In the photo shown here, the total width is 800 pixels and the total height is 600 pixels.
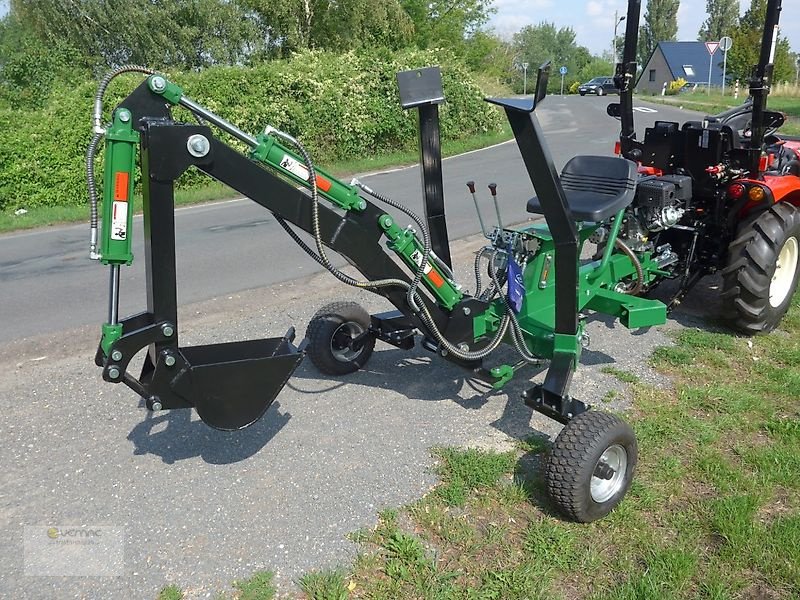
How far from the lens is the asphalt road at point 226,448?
2885 mm

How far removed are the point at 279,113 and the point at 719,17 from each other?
78.4m

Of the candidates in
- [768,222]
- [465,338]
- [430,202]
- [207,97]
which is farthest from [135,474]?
[207,97]

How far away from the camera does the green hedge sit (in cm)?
1216

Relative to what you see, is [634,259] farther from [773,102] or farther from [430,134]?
[773,102]

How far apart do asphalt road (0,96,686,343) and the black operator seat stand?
3.65 meters

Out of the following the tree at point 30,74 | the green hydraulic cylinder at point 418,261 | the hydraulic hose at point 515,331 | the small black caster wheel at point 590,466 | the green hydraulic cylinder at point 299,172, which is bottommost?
the small black caster wheel at point 590,466

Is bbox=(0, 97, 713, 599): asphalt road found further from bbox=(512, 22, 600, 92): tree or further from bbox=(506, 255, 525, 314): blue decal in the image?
bbox=(512, 22, 600, 92): tree

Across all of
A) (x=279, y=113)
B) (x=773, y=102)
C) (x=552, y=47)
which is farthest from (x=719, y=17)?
(x=279, y=113)

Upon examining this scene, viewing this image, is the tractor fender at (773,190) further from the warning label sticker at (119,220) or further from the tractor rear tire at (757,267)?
the warning label sticker at (119,220)

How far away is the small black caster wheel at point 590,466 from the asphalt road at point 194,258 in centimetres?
430

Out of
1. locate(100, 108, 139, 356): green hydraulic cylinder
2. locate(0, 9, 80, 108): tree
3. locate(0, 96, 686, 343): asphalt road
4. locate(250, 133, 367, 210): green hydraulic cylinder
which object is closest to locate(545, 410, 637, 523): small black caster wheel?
locate(250, 133, 367, 210): green hydraulic cylinder

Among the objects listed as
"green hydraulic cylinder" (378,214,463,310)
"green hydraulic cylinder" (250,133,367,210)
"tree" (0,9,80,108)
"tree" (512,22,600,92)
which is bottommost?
"green hydraulic cylinder" (378,214,463,310)

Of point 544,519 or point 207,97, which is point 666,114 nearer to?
point 207,97

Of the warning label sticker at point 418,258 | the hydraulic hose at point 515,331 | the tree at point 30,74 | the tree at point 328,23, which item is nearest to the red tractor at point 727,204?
the hydraulic hose at point 515,331
